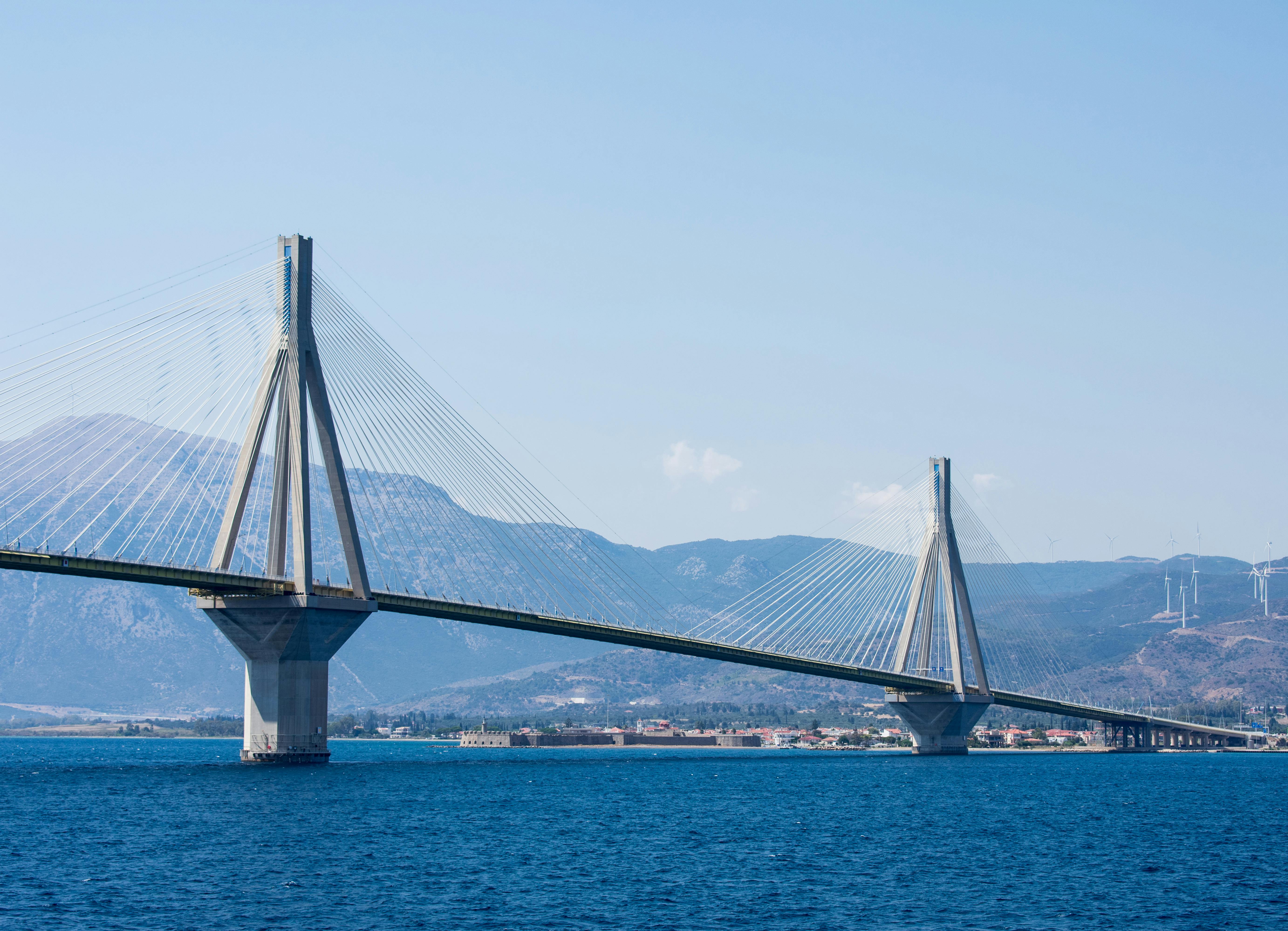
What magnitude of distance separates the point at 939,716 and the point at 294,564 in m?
71.0

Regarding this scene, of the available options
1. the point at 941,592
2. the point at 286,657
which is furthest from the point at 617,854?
the point at 941,592

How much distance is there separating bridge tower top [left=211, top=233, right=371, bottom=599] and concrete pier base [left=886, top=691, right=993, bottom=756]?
64.4m

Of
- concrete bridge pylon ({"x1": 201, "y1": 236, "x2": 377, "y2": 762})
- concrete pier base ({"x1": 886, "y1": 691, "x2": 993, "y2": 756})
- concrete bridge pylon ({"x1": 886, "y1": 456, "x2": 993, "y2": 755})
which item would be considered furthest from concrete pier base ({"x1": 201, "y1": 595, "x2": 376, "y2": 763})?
concrete pier base ({"x1": 886, "y1": 691, "x2": 993, "y2": 756})

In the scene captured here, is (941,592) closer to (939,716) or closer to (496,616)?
(939,716)

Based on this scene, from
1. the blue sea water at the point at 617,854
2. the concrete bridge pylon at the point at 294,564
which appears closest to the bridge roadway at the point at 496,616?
the concrete bridge pylon at the point at 294,564

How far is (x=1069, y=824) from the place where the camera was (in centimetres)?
6912

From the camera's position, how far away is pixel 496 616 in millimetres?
96562

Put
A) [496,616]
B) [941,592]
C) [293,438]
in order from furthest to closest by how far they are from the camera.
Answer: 1. [941,592]
2. [496,616]
3. [293,438]

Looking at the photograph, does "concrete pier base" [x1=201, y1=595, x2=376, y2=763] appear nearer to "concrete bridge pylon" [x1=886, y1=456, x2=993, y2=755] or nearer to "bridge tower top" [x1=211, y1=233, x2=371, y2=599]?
"bridge tower top" [x1=211, y1=233, x2=371, y2=599]

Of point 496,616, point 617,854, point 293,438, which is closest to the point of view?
point 617,854

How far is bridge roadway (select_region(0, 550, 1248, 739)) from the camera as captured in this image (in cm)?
7306

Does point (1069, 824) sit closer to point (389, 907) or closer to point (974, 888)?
point (974, 888)

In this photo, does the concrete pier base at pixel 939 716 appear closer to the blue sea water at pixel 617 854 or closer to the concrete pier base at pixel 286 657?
the blue sea water at pixel 617 854

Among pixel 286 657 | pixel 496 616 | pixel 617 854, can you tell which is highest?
pixel 496 616
